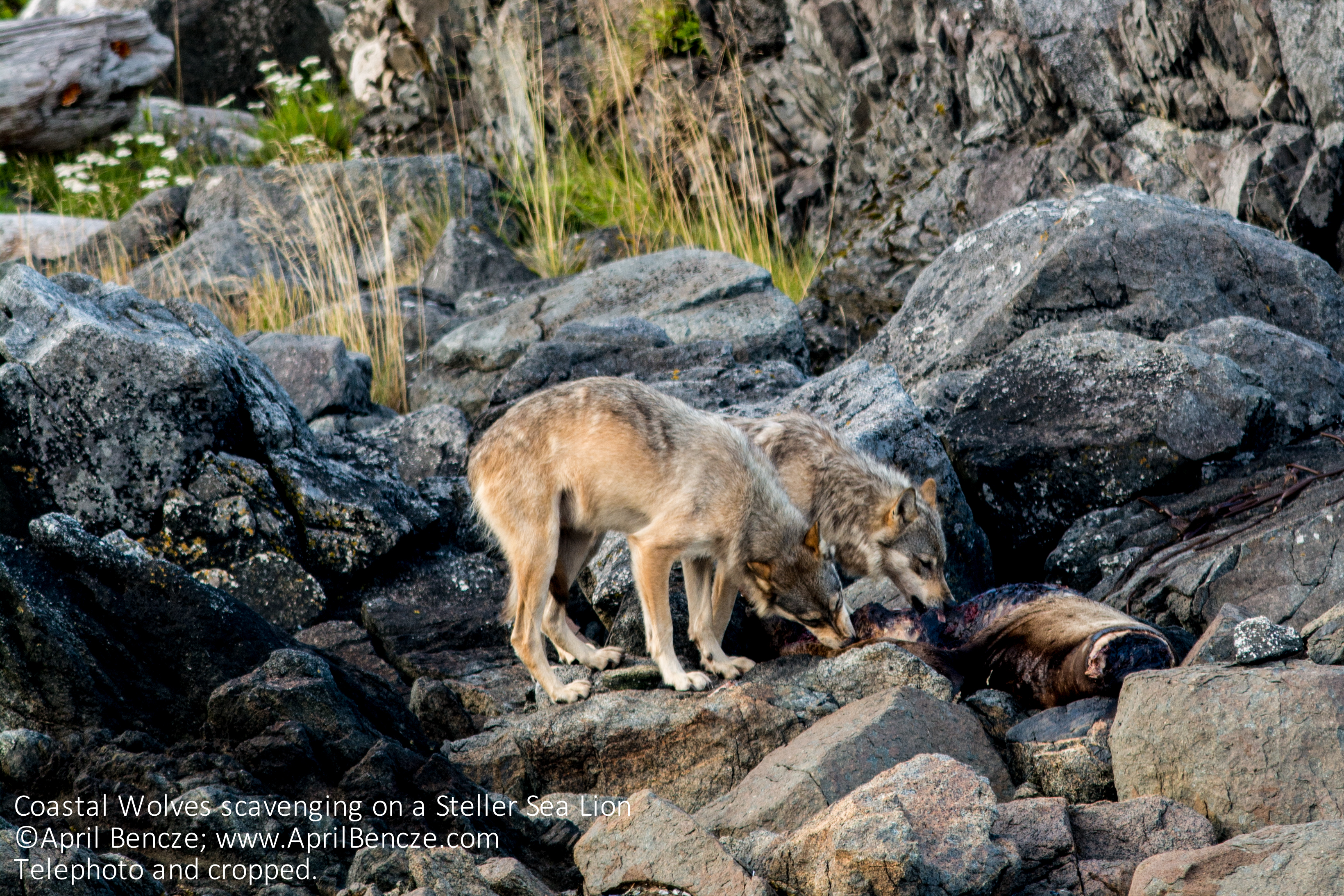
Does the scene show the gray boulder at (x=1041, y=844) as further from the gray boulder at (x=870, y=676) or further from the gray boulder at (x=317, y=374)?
the gray boulder at (x=317, y=374)

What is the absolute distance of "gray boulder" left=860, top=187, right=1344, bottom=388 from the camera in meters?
9.29

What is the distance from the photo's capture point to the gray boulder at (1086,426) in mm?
7789

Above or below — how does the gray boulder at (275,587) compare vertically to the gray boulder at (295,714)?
below

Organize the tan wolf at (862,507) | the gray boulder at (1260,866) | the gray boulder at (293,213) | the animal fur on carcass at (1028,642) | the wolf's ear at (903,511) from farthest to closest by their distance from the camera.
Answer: the gray boulder at (293,213) < the tan wolf at (862,507) < the wolf's ear at (903,511) < the animal fur on carcass at (1028,642) < the gray boulder at (1260,866)

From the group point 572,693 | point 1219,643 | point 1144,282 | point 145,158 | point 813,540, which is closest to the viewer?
point 1219,643

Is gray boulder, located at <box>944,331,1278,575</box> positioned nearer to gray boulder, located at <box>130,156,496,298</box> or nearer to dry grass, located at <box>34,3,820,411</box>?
dry grass, located at <box>34,3,820,411</box>

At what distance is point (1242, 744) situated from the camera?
420cm

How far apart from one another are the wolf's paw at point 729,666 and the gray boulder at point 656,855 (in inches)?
84.7

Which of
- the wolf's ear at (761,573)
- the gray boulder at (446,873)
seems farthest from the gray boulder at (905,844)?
the wolf's ear at (761,573)

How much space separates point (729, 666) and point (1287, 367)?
4.72m

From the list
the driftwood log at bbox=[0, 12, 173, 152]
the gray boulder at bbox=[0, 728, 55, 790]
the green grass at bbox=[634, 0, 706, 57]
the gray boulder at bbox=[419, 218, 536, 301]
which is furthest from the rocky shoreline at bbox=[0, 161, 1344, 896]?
the driftwood log at bbox=[0, 12, 173, 152]

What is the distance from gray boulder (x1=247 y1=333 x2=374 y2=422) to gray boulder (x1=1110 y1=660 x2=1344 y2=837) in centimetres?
854

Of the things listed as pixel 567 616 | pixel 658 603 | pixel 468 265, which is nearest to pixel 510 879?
pixel 658 603

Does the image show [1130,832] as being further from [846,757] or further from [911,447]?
[911,447]
